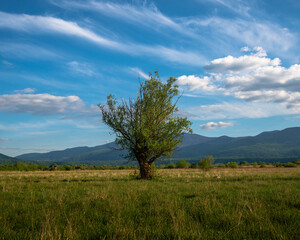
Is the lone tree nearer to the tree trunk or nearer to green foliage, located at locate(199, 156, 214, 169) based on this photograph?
the tree trunk

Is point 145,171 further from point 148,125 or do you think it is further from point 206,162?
point 206,162

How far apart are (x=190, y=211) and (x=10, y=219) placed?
550 centimetres

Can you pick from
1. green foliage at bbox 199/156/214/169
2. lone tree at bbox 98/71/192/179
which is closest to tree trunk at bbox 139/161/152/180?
lone tree at bbox 98/71/192/179

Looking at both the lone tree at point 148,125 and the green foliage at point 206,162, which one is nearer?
the lone tree at point 148,125

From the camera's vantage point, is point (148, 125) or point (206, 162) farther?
point (206, 162)

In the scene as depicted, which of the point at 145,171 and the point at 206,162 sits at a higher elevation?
the point at 145,171

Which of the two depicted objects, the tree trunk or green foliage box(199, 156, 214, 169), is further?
green foliage box(199, 156, 214, 169)

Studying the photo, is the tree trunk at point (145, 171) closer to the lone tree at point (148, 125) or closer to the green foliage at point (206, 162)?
the lone tree at point (148, 125)

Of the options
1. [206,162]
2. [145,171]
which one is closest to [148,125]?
[145,171]

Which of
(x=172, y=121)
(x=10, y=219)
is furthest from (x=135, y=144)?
(x=10, y=219)

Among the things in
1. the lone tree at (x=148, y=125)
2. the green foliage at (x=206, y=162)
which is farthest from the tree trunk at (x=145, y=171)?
the green foliage at (x=206, y=162)

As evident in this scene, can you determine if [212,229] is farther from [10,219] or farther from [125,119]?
[125,119]

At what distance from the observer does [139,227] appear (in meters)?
5.89

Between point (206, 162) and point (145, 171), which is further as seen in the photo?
point (206, 162)
